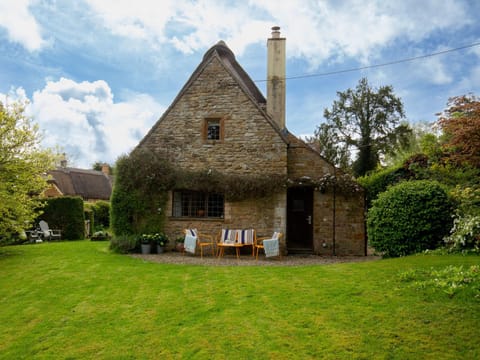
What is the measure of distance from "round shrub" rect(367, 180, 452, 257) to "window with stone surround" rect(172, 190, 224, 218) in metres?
5.52

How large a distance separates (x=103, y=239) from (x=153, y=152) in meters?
7.80

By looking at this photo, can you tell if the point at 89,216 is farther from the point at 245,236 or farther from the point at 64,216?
the point at 245,236

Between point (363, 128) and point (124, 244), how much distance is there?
87.0 ft

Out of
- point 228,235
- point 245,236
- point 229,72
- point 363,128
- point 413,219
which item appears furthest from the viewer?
point 363,128

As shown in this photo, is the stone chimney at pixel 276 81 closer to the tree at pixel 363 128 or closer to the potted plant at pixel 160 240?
the potted plant at pixel 160 240

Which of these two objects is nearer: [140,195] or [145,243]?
[145,243]

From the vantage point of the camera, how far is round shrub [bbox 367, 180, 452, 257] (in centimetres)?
877

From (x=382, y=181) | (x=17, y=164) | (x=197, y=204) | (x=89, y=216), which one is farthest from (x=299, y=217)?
(x=89, y=216)

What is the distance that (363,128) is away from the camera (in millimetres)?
32281

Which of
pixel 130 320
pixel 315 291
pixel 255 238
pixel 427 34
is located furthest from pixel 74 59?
pixel 427 34

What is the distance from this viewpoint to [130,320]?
5266 mm

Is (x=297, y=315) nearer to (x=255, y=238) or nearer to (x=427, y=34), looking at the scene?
(x=255, y=238)

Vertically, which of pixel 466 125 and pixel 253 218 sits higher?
pixel 466 125

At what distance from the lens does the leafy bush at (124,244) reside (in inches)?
472
